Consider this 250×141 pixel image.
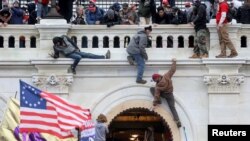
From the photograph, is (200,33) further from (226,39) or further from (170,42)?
(170,42)

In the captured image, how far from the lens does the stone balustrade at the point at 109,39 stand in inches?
1481

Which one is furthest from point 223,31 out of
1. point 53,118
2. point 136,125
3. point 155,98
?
point 53,118

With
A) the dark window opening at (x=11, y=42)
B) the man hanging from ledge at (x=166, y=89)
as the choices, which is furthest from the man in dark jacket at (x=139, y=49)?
the dark window opening at (x=11, y=42)

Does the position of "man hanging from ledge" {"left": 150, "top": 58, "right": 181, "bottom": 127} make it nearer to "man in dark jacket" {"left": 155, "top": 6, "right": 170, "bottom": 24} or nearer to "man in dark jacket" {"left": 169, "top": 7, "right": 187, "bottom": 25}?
"man in dark jacket" {"left": 169, "top": 7, "right": 187, "bottom": 25}

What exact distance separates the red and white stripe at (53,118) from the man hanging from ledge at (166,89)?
378cm

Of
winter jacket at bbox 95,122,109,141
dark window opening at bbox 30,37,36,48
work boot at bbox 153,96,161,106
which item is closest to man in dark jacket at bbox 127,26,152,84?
work boot at bbox 153,96,161,106

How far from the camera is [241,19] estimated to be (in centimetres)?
3853

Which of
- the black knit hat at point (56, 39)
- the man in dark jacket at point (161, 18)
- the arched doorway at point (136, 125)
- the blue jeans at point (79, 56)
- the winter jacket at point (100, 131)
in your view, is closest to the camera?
the winter jacket at point (100, 131)

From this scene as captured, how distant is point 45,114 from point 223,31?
6.33 m

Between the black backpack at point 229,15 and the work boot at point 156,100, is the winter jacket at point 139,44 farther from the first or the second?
the black backpack at point 229,15

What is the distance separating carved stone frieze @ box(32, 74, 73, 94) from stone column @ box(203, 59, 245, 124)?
388 centimetres

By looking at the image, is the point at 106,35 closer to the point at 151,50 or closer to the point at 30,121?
the point at 151,50

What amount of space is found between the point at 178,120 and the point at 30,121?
555cm

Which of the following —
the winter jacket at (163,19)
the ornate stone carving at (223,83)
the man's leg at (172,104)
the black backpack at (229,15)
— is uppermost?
the black backpack at (229,15)
